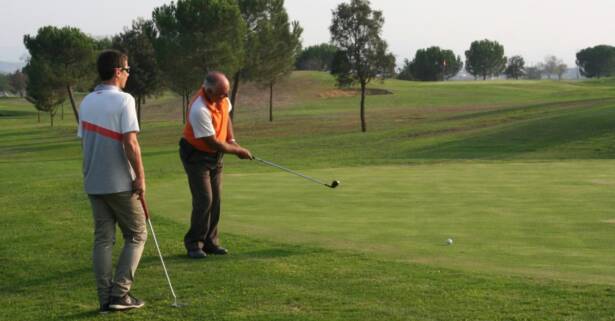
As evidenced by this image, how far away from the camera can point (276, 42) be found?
64.1m

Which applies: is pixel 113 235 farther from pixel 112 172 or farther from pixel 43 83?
pixel 43 83

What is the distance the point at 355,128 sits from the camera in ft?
187

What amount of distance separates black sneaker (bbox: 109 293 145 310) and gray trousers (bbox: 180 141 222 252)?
7.46ft

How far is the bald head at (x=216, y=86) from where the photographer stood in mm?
9000

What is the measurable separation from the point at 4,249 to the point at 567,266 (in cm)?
720

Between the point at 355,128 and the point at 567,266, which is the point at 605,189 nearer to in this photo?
the point at 567,266

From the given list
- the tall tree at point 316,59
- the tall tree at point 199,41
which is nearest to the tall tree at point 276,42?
the tall tree at point 199,41

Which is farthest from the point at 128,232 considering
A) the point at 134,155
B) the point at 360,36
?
the point at 360,36

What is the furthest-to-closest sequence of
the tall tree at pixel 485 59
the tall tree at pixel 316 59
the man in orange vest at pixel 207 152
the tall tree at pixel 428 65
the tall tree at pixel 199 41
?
the tall tree at pixel 485 59 → the tall tree at pixel 316 59 → the tall tree at pixel 428 65 → the tall tree at pixel 199 41 → the man in orange vest at pixel 207 152

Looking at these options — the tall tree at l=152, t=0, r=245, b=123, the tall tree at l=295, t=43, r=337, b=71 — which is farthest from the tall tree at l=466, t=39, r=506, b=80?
the tall tree at l=152, t=0, r=245, b=123

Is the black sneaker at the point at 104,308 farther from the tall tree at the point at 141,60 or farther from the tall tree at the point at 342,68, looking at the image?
the tall tree at the point at 141,60

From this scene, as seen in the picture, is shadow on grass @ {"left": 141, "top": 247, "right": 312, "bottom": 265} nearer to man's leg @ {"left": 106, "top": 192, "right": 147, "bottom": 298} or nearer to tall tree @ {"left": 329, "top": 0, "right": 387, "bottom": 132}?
man's leg @ {"left": 106, "top": 192, "right": 147, "bottom": 298}

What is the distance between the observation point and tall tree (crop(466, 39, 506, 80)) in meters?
185

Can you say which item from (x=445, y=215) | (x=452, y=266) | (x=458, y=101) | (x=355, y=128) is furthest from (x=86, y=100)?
(x=458, y=101)
